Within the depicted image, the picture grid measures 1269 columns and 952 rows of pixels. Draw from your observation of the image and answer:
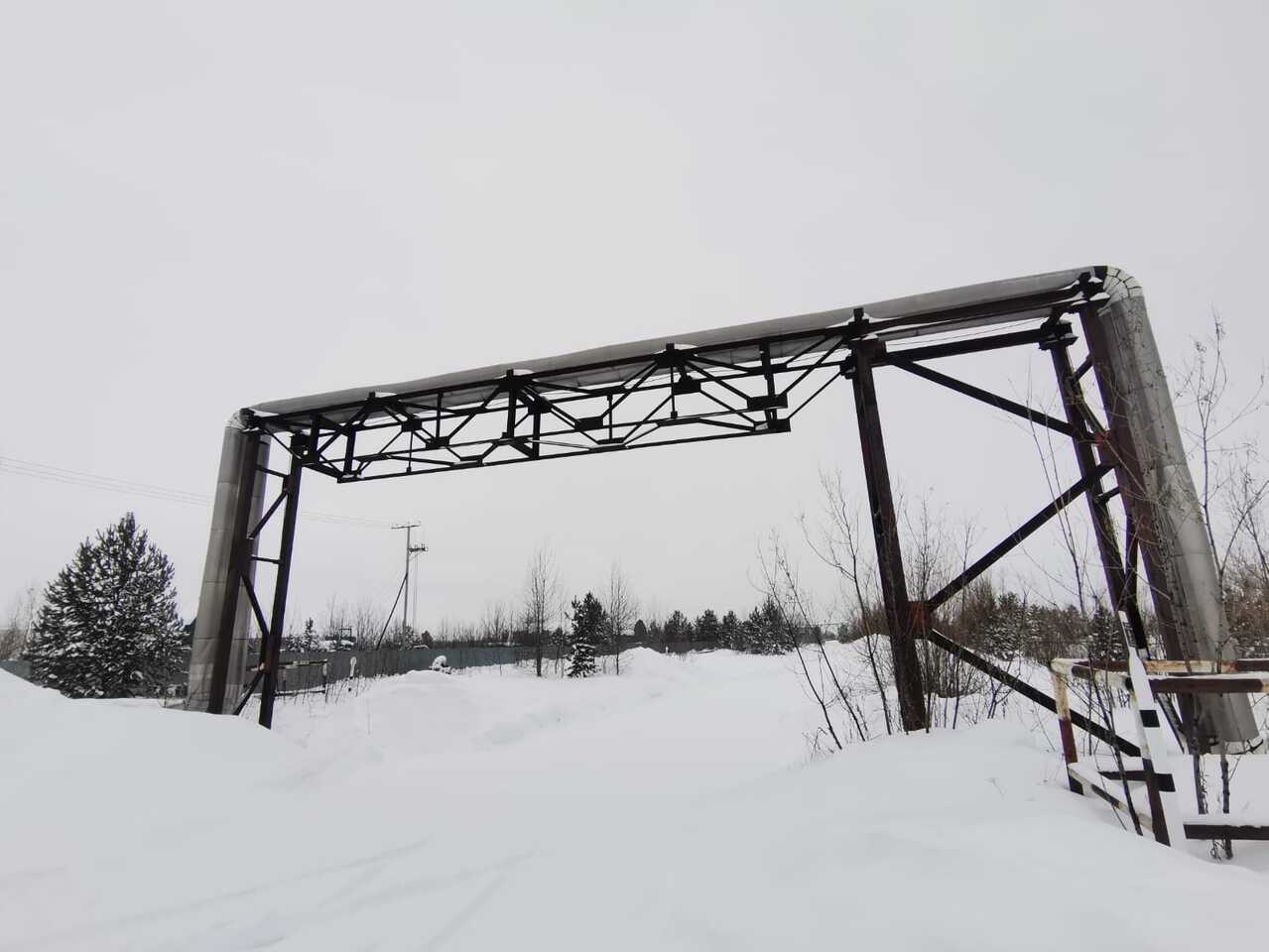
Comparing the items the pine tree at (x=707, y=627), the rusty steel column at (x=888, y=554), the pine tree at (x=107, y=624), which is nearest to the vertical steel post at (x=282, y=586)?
the rusty steel column at (x=888, y=554)

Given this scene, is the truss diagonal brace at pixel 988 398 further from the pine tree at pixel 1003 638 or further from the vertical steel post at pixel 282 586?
the vertical steel post at pixel 282 586

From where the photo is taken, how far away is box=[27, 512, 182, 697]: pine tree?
21.2m

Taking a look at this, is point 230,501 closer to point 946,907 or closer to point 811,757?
point 811,757

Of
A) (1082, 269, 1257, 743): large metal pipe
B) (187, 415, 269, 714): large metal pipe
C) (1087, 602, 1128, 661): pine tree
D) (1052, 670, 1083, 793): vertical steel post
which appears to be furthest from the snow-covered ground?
(187, 415, 269, 714): large metal pipe

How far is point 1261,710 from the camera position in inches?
243

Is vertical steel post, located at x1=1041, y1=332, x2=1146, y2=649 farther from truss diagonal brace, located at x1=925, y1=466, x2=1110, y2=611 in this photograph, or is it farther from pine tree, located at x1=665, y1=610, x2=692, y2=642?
pine tree, located at x1=665, y1=610, x2=692, y2=642

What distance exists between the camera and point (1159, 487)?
5758mm

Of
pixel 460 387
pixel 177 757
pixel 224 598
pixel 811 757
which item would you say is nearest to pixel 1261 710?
pixel 811 757

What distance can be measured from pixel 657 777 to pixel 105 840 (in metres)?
6.15

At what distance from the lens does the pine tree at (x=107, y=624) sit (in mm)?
21234

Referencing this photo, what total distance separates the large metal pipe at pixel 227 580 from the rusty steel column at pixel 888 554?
9.48 metres

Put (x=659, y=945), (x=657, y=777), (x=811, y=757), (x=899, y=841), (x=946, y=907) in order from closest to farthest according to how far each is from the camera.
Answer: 1. (x=946, y=907)
2. (x=659, y=945)
3. (x=899, y=841)
4. (x=811, y=757)
5. (x=657, y=777)

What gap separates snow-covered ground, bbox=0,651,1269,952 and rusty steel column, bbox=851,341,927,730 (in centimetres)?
66

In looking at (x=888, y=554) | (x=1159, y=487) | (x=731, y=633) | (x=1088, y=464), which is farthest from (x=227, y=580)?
(x=731, y=633)
